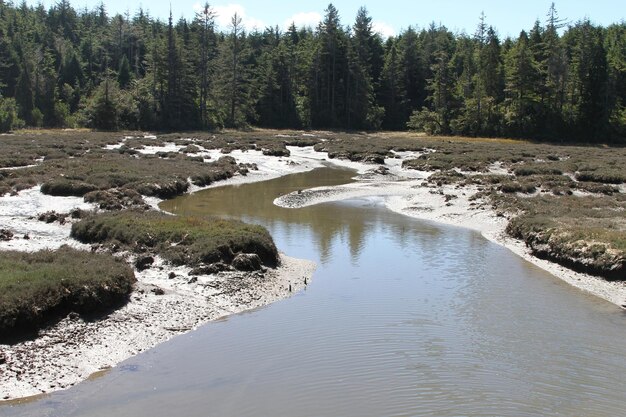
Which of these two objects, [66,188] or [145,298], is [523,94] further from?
[145,298]

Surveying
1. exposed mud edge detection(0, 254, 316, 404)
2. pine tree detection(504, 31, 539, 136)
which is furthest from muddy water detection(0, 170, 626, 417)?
pine tree detection(504, 31, 539, 136)

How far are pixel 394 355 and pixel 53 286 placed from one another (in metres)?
7.76

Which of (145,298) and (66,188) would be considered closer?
(145,298)

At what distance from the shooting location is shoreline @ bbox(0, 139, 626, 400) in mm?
11984

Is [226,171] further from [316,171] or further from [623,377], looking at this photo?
[623,377]

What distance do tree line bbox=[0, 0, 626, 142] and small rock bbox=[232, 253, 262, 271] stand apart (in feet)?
266

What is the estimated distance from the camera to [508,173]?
50.8m

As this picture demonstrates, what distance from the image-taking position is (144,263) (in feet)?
62.8

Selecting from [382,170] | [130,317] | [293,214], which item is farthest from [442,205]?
[130,317]

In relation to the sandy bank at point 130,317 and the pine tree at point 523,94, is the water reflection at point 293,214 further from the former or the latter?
the pine tree at point 523,94

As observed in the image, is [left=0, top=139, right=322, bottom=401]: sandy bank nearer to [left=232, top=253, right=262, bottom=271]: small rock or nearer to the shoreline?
the shoreline

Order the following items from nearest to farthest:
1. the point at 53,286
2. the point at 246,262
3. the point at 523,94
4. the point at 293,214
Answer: the point at 53,286 → the point at 246,262 → the point at 293,214 → the point at 523,94

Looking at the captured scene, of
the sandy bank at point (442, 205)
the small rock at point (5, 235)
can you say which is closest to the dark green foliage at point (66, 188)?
the sandy bank at point (442, 205)

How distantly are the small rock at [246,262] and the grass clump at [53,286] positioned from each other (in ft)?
11.2
